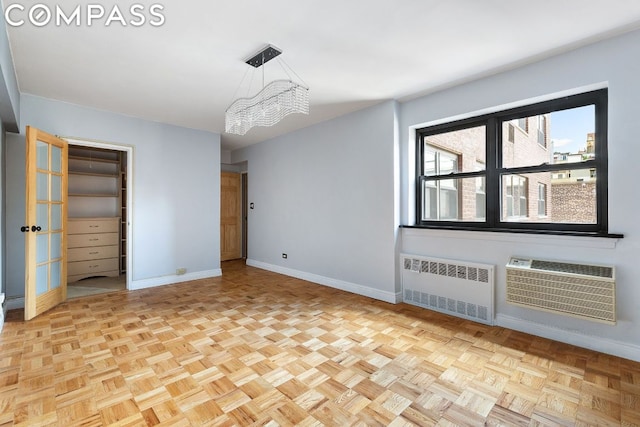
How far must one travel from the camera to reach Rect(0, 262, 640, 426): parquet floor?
1766 mm

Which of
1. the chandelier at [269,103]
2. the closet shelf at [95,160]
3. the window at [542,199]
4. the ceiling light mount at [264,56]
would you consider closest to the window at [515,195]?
the window at [542,199]

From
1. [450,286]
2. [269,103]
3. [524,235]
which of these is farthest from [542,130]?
[269,103]

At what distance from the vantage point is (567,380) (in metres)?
2.12

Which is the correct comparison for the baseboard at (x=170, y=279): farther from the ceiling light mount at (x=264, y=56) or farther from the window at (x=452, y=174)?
the window at (x=452, y=174)

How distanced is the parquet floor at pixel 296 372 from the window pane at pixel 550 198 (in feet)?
3.81

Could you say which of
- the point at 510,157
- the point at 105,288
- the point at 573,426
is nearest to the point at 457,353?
the point at 573,426

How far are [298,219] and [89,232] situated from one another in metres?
3.52

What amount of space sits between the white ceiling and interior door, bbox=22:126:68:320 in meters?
0.74

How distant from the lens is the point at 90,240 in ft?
16.6

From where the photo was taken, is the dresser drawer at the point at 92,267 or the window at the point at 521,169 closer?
the window at the point at 521,169

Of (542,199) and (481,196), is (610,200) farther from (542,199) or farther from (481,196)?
(481,196)

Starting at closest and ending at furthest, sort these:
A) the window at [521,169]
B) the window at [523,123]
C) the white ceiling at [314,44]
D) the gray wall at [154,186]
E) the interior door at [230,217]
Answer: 1. the white ceiling at [314,44]
2. the window at [521,169]
3. the window at [523,123]
4. the gray wall at [154,186]
5. the interior door at [230,217]

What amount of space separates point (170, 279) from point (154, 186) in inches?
59.4

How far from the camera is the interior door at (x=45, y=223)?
3.26 meters
